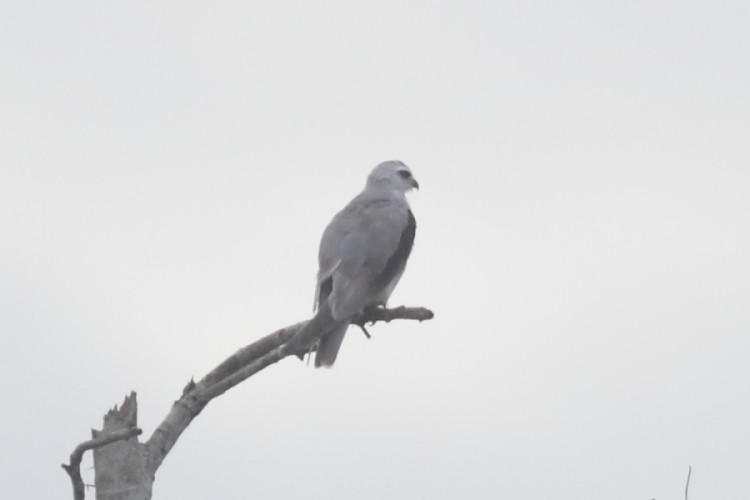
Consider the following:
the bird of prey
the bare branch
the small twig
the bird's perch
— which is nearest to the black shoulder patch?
the bird of prey

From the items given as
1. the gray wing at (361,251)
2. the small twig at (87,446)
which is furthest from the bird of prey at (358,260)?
the small twig at (87,446)

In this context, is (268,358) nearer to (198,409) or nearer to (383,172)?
(198,409)

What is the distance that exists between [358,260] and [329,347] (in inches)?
37.0

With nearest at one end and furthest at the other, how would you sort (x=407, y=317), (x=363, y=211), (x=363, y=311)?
(x=407, y=317) → (x=363, y=311) → (x=363, y=211)

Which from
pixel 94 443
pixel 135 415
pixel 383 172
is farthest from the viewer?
pixel 383 172

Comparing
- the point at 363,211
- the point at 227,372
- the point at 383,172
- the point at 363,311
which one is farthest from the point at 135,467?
the point at 383,172

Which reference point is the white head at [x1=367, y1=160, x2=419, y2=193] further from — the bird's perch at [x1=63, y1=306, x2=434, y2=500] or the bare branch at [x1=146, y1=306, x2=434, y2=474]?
the bird's perch at [x1=63, y1=306, x2=434, y2=500]

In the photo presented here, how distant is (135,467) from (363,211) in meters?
3.77

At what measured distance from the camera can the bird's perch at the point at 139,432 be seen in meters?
6.12

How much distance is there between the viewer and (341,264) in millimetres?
9203

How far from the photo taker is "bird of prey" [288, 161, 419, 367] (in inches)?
338

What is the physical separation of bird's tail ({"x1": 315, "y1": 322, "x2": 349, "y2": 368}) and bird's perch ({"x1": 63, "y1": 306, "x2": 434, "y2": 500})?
1.06 metres

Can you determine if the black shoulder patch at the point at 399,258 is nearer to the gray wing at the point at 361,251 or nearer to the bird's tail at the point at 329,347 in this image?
the gray wing at the point at 361,251

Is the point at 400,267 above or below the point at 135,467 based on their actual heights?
above
